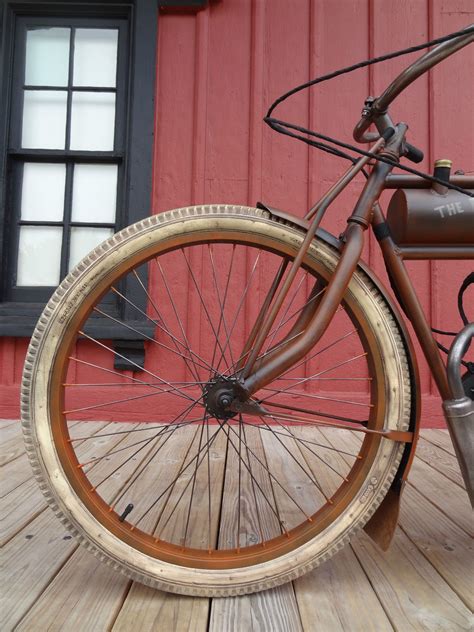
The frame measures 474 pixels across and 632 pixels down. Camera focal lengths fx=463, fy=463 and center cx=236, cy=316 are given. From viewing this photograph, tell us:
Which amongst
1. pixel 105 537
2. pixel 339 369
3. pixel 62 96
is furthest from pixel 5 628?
pixel 62 96

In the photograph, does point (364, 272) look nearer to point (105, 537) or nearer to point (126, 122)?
point (105, 537)

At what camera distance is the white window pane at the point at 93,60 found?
2648 millimetres

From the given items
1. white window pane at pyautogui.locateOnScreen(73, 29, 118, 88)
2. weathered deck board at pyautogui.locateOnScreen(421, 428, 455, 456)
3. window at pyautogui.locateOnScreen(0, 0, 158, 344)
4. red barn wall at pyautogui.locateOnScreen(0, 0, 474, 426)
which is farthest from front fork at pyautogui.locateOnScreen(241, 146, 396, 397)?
white window pane at pyautogui.locateOnScreen(73, 29, 118, 88)

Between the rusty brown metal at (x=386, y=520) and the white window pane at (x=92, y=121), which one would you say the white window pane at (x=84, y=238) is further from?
the rusty brown metal at (x=386, y=520)

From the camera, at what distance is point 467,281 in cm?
108

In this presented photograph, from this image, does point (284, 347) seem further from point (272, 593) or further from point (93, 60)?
Result: point (93, 60)

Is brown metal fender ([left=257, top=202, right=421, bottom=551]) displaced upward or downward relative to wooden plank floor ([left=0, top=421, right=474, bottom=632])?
upward

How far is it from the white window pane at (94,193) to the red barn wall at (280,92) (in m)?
0.30

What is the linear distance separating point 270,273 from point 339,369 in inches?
24.6

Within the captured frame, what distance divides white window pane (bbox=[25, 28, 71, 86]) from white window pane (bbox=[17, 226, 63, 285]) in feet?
2.83

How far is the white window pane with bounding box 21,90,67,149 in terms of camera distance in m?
2.65

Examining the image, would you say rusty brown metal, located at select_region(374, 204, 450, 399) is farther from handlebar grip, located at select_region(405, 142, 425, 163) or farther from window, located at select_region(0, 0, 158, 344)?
window, located at select_region(0, 0, 158, 344)

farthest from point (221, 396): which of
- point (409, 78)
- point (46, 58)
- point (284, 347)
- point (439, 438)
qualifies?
point (46, 58)

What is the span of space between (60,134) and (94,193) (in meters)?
0.40
